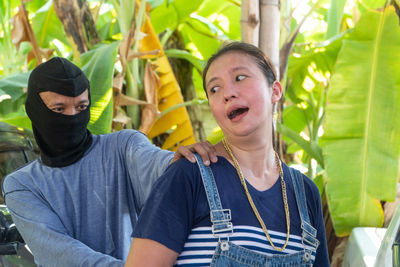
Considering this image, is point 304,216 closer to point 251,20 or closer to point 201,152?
point 201,152

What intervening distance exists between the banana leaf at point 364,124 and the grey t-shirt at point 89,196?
1.75 meters

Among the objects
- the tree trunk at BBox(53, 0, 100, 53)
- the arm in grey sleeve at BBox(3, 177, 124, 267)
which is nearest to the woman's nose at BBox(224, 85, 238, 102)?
the arm in grey sleeve at BBox(3, 177, 124, 267)

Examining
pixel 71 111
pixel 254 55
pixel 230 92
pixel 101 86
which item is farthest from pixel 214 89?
pixel 101 86

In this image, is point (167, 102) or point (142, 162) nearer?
point (142, 162)

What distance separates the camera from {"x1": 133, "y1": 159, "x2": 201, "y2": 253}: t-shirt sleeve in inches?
61.9

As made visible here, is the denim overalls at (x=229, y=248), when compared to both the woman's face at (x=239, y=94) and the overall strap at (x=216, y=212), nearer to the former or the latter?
the overall strap at (x=216, y=212)

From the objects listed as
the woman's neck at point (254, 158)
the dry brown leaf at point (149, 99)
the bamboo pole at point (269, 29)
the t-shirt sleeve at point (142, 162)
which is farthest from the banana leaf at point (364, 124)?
the woman's neck at point (254, 158)

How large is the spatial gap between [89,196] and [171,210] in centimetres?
94

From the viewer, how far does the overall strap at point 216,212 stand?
5.23ft

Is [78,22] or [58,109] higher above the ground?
[78,22]

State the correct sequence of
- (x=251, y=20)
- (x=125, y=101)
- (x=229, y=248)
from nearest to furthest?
1. (x=229, y=248)
2. (x=251, y=20)
3. (x=125, y=101)

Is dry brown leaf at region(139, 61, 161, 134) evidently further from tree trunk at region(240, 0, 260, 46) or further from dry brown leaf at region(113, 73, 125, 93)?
tree trunk at region(240, 0, 260, 46)

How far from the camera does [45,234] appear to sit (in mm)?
2232

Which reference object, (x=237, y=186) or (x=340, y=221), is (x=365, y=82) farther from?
(x=237, y=186)
